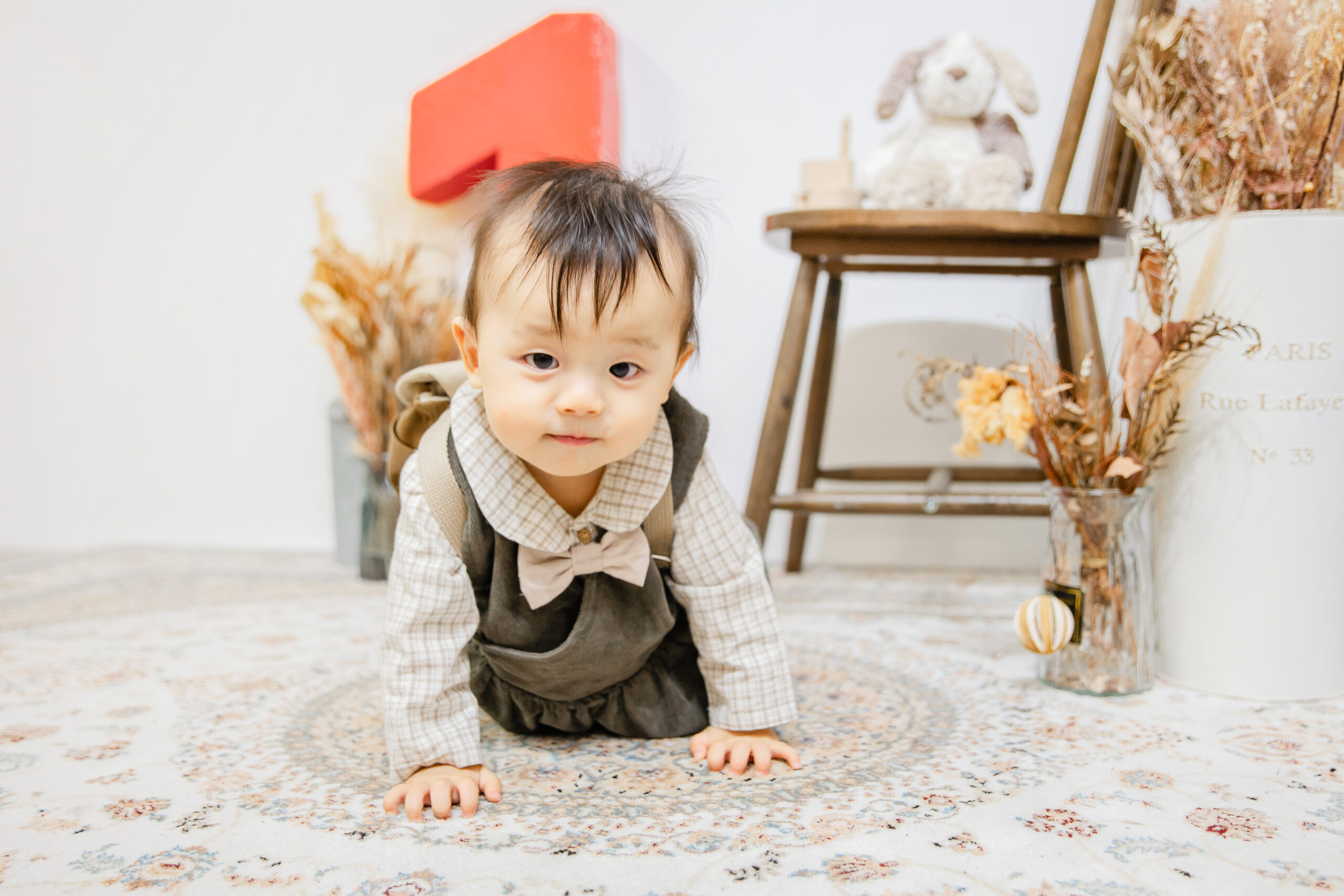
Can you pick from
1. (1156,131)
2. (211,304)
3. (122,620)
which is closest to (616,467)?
(1156,131)

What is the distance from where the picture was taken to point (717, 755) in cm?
66

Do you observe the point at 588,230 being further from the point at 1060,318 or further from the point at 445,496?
the point at 1060,318

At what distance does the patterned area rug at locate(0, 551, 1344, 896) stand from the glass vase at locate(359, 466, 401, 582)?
365 millimetres

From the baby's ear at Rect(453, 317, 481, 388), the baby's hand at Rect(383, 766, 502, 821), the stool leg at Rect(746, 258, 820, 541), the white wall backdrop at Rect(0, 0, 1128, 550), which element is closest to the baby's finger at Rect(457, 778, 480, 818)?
the baby's hand at Rect(383, 766, 502, 821)

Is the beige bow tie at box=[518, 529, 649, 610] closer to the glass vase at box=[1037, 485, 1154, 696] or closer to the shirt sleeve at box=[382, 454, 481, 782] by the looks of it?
the shirt sleeve at box=[382, 454, 481, 782]

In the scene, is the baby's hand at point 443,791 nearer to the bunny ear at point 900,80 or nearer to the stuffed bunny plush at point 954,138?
the stuffed bunny plush at point 954,138

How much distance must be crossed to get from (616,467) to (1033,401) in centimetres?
42

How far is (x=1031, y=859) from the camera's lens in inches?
20.4

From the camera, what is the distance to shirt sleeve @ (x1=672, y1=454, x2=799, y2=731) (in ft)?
2.24

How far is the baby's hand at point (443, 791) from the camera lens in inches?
22.7

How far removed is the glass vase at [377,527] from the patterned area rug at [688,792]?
365 mm

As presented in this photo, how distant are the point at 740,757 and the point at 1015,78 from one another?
2.99 ft

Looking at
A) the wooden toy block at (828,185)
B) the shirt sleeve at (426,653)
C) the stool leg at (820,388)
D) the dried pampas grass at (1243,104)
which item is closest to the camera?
the shirt sleeve at (426,653)

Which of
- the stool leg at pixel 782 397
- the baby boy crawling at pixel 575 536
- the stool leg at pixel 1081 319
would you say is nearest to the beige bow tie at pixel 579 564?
the baby boy crawling at pixel 575 536
